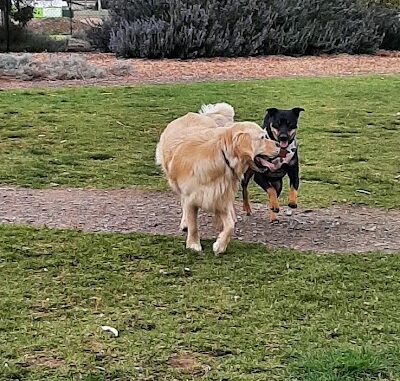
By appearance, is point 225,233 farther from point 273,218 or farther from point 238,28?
point 238,28

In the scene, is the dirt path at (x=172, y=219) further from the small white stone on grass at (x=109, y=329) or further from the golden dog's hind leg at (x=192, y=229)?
the small white stone on grass at (x=109, y=329)

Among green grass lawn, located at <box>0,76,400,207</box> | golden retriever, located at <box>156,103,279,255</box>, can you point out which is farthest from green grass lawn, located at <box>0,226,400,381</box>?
green grass lawn, located at <box>0,76,400,207</box>

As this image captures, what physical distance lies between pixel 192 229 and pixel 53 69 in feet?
37.9

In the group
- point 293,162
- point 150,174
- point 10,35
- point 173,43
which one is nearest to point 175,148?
point 293,162

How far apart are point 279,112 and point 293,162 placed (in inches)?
16.5

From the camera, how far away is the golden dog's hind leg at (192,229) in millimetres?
5980

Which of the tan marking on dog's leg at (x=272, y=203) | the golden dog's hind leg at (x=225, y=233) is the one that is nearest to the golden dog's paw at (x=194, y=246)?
the golden dog's hind leg at (x=225, y=233)

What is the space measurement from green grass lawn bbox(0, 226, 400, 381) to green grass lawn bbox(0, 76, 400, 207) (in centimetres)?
212

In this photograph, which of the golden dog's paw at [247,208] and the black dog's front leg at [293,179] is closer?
the black dog's front leg at [293,179]

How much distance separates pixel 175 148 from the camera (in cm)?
619

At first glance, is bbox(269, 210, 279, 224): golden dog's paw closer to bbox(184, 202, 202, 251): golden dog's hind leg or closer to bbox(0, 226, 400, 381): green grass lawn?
bbox(0, 226, 400, 381): green grass lawn

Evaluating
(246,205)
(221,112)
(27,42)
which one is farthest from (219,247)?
(27,42)

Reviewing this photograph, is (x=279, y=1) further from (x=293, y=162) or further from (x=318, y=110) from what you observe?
(x=293, y=162)

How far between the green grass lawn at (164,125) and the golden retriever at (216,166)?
1920mm
